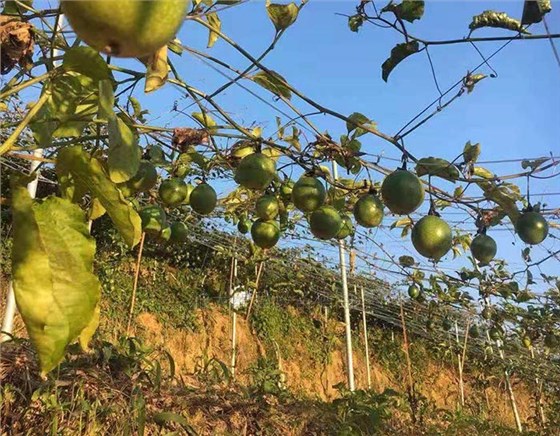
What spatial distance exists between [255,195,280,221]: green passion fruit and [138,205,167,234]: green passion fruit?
0.42m

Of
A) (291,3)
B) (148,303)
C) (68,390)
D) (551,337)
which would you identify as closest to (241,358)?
(148,303)

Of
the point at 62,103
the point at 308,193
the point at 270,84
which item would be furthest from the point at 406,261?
the point at 62,103

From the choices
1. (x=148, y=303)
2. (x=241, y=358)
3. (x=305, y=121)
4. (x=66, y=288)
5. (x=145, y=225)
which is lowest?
(x=66, y=288)

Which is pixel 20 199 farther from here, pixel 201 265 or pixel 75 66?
pixel 201 265

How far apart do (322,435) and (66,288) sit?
254 cm

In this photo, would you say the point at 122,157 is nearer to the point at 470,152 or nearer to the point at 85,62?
the point at 85,62

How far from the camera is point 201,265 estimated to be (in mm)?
9383

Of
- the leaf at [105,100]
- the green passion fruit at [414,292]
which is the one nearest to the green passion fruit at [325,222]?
the leaf at [105,100]

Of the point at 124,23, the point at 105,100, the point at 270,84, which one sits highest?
the point at 270,84

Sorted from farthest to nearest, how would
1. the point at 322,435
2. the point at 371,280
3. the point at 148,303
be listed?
the point at 371,280 → the point at 148,303 → the point at 322,435

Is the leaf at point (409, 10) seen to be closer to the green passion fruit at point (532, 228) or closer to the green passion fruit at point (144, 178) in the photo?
the green passion fruit at point (532, 228)

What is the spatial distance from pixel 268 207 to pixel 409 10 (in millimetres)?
1008

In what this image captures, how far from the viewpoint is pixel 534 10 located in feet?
5.08

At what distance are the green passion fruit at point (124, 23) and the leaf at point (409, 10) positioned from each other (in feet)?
4.32
